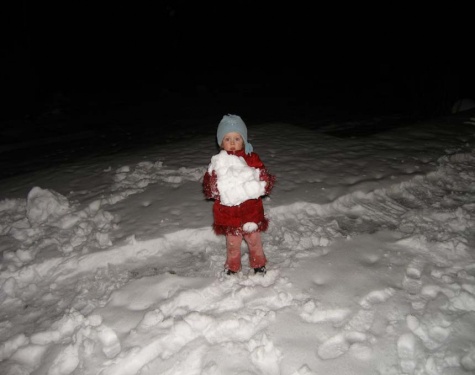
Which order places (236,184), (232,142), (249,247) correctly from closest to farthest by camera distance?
(236,184) → (232,142) → (249,247)

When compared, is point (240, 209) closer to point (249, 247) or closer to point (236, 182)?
point (236, 182)

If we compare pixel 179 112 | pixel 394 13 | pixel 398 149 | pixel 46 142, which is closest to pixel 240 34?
pixel 394 13

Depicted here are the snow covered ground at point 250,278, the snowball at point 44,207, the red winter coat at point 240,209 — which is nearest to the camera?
the snow covered ground at point 250,278

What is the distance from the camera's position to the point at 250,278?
2773 millimetres

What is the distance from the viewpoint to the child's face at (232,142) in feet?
8.28

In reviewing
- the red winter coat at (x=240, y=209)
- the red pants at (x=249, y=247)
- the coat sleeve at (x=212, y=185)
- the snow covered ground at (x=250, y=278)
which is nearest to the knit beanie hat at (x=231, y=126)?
the red winter coat at (x=240, y=209)

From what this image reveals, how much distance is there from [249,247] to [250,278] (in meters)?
0.27

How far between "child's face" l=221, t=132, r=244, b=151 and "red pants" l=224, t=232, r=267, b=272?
71cm

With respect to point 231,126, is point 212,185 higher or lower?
lower

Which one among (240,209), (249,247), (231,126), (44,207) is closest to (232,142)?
(231,126)

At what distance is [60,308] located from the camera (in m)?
2.70

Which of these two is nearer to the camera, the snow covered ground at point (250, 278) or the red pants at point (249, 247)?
the snow covered ground at point (250, 278)

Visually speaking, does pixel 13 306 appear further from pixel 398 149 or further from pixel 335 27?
pixel 335 27

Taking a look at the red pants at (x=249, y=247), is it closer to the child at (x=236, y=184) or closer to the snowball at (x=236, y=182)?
the child at (x=236, y=184)
